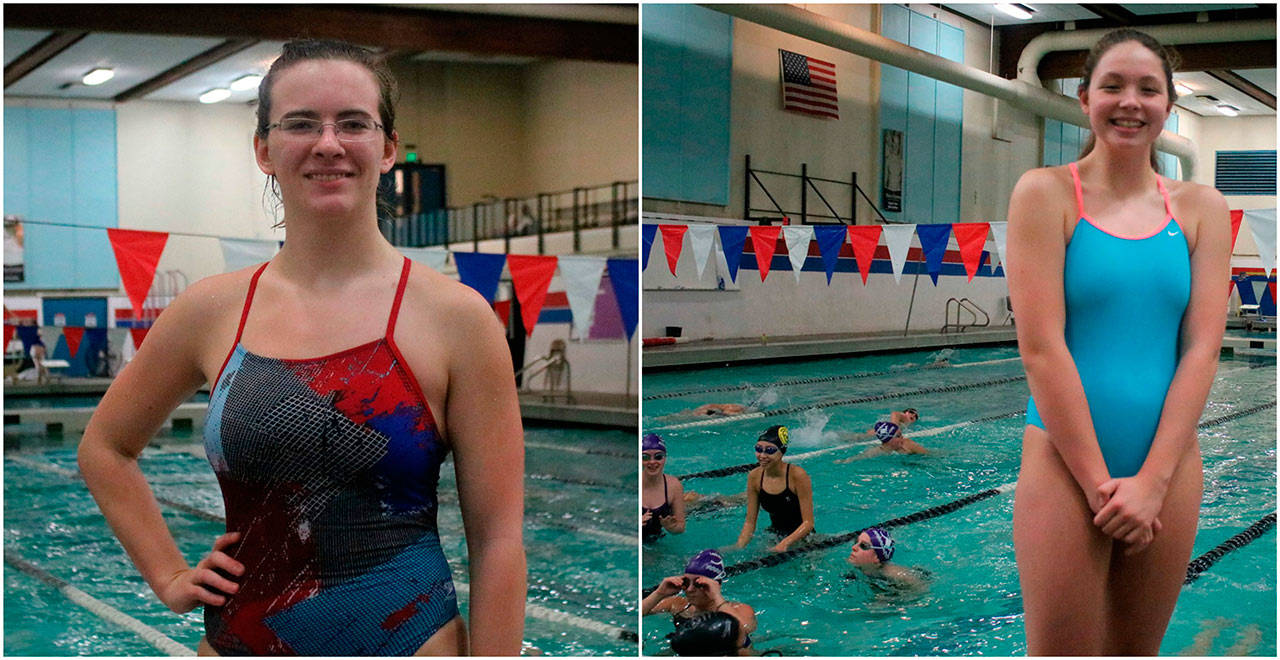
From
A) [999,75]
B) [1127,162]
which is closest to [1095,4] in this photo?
[999,75]

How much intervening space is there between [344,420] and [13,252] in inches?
770

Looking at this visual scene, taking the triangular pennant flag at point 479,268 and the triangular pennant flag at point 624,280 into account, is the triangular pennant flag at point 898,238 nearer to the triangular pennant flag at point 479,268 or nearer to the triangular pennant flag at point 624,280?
the triangular pennant flag at point 624,280

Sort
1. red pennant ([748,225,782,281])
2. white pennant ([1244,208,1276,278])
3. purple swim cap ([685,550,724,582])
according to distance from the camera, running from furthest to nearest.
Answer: red pennant ([748,225,782,281]) < white pennant ([1244,208,1276,278]) < purple swim cap ([685,550,724,582])

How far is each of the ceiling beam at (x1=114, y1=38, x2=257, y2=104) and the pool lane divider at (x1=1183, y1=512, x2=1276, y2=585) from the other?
12.1 m

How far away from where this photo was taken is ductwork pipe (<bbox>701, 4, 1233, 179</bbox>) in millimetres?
3174

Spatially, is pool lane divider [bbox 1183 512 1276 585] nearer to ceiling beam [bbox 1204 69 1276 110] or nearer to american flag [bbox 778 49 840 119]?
ceiling beam [bbox 1204 69 1276 110]

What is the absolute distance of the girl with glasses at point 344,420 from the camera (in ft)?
3.45

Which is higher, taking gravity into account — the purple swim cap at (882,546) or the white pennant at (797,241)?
the white pennant at (797,241)

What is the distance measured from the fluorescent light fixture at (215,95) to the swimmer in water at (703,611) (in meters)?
15.6

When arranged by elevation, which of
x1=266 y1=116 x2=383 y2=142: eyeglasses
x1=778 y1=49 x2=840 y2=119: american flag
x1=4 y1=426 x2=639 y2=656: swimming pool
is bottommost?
x1=4 y1=426 x2=639 y2=656: swimming pool

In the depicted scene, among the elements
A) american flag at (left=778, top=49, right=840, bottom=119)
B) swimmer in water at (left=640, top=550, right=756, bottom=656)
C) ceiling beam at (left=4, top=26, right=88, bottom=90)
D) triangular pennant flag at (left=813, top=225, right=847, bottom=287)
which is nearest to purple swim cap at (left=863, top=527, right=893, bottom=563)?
swimmer in water at (left=640, top=550, right=756, bottom=656)

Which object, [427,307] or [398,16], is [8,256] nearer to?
[398,16]

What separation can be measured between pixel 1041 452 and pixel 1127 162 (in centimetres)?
45

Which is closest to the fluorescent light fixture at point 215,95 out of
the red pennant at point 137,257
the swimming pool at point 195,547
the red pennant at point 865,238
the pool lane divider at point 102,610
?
the swimming pool at point 195,547
